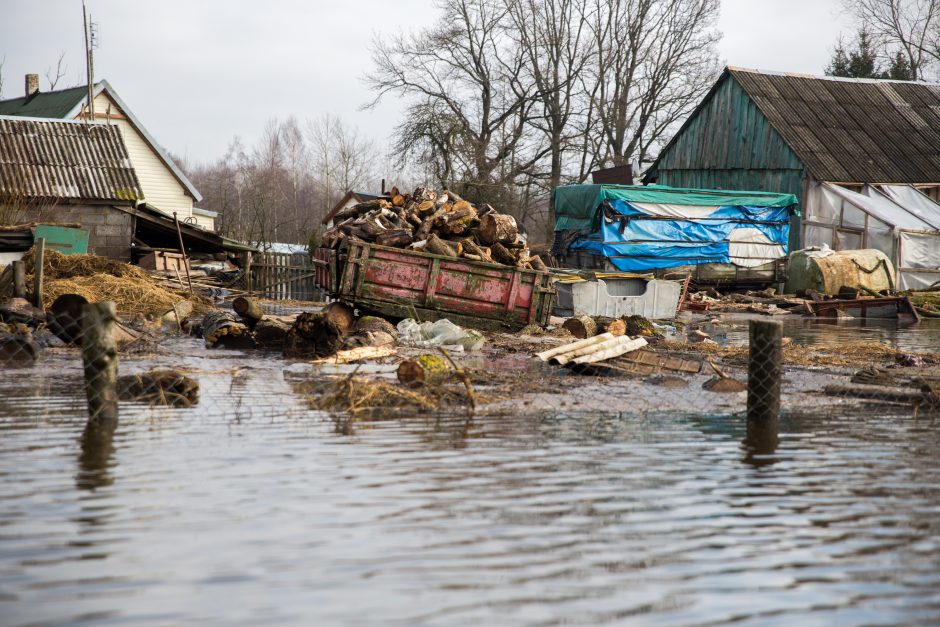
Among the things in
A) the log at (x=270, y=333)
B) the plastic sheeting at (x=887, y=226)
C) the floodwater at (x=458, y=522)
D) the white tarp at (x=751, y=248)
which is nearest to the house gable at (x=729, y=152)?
the plastic sheeting at (x=887, y=226)

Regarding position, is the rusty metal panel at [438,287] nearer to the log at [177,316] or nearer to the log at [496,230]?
the log at [496,230]

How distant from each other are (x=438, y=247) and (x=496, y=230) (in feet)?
4.19

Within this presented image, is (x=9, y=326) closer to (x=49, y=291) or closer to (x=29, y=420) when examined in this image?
(x=49, y=291)

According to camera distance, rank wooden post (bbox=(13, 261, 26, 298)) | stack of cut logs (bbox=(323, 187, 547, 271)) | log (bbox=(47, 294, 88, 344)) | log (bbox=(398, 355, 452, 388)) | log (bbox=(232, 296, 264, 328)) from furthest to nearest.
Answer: stack of cut logs (bbox=(323, 187, 547, 271)), wooden post (bbox=(13, 261, 26, 298)), log (bbox=(232, 296, 264, 328)), log (bbox=(47, 294, 88, 344)), log (bbox=(398, 355, 452, 388))

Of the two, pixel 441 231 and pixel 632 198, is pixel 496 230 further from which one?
pixel 632 198

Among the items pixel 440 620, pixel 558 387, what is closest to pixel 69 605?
pixel 440 620

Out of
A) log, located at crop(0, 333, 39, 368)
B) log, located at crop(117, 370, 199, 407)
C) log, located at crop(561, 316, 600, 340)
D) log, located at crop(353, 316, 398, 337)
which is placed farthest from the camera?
log, located at crop(561, 316, 600, 340)

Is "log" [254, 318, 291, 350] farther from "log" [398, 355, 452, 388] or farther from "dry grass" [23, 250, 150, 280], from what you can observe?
"dry grass" [23, 250, 150, 280]

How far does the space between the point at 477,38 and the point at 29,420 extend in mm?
41476

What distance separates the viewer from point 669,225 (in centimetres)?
2973

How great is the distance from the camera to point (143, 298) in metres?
19.3

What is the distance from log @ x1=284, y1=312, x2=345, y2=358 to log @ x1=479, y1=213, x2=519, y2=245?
481 cm

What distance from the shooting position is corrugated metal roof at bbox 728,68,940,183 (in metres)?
33.8

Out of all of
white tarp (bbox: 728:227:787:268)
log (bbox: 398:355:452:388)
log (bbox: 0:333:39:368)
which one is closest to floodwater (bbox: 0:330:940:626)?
log (bbox: 398:355:452:388)
